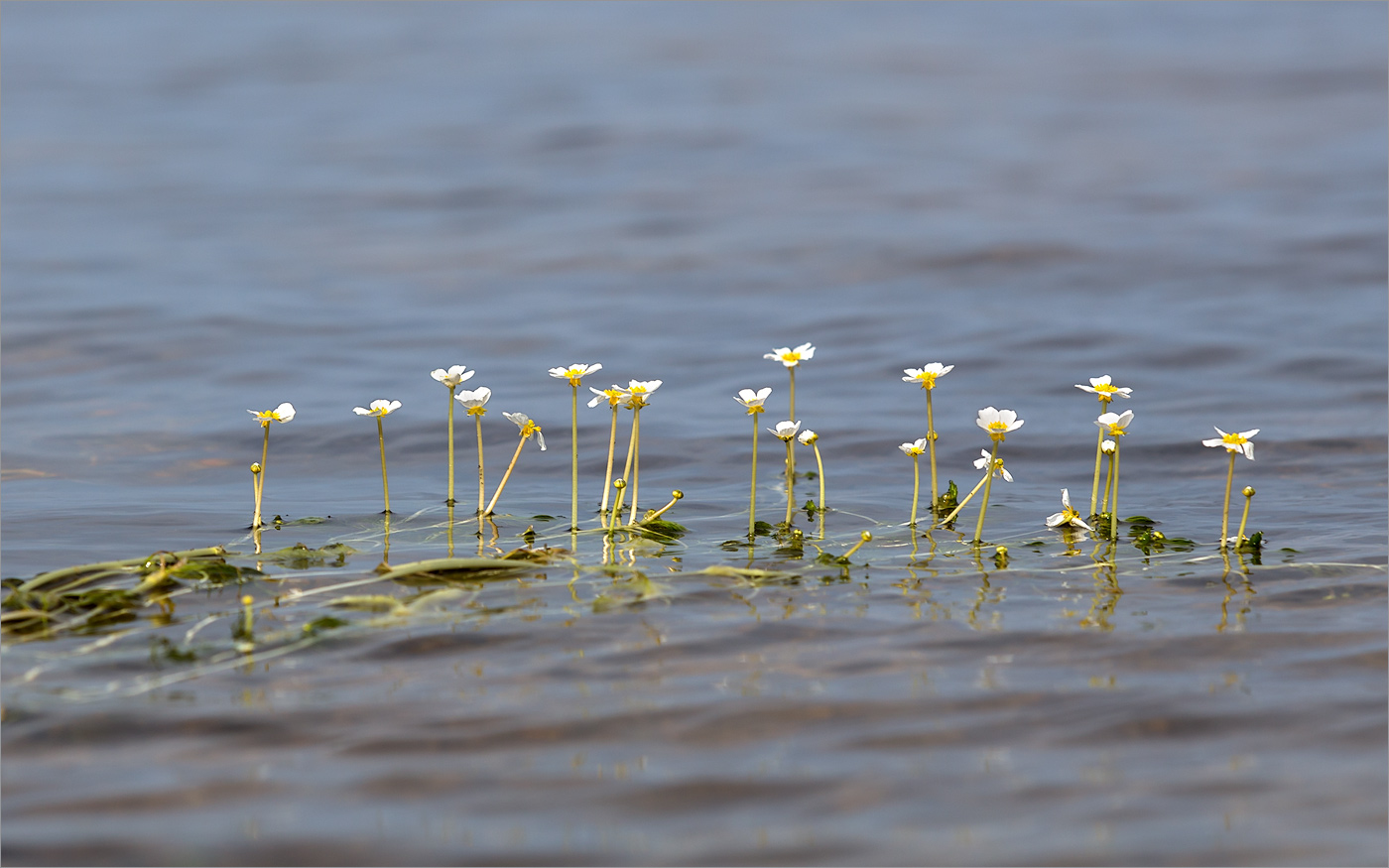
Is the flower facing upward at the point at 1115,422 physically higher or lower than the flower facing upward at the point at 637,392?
lower

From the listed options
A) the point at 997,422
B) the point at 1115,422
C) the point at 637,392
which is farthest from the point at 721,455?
the point at 1115,422

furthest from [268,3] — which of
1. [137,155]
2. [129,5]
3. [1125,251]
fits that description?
[1125,251]

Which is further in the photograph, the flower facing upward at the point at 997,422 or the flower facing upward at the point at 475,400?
the flower facing upward at the point at 475,400

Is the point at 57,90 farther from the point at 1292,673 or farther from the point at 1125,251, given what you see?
the point at 1292,673

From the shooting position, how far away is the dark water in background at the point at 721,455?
308 cm

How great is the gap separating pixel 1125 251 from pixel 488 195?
7.36 metres

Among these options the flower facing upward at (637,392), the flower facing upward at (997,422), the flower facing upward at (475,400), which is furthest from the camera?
the flower facing upward at (475,400)

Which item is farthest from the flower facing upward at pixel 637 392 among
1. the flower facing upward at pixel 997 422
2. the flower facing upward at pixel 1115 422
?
the flower facing upward at pixel 1115 422

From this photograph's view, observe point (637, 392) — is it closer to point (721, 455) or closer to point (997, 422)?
point (997, 422)

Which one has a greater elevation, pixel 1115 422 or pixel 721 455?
pixel 1115 422

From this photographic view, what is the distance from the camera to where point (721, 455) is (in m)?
6.79

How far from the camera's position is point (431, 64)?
26.6 metres

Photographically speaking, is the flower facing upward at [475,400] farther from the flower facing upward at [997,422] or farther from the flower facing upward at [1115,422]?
the flower facing upward at [1115,422]

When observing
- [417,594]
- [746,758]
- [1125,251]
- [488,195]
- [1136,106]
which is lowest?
[746,758]
